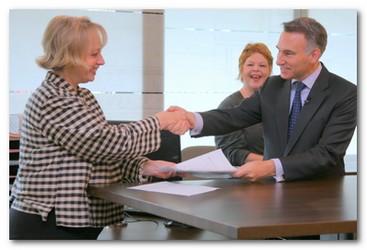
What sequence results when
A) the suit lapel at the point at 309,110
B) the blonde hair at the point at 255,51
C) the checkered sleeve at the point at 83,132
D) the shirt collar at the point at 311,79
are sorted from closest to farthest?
the checkered sleeve at the point at 83,132 < the suit lapel at the point at 309,110 < the shirt collar at the point at 311,79 < the blonde hair at the point at 255,51

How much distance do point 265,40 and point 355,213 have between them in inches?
101

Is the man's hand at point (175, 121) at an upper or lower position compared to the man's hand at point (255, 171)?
upper

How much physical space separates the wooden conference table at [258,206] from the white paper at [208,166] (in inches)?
2.4

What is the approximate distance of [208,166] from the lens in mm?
2168

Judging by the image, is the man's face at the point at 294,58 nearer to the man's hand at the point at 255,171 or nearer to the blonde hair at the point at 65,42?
the man's hand at the point at 255,171

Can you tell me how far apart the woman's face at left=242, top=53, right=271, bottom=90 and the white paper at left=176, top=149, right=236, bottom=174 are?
4.54ft

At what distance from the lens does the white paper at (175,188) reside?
2.01m

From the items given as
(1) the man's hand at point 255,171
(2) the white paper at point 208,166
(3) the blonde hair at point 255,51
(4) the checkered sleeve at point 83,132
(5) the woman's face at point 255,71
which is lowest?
(1) the man's hand at point 255,171

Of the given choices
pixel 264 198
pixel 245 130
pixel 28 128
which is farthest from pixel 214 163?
pixel 245 130

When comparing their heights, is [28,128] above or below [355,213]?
above

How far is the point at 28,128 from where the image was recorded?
2041 mm

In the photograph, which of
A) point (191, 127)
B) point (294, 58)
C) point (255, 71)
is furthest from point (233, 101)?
point (191, 127)

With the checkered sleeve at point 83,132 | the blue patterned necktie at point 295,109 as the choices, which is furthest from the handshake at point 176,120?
the blue patterned necktie at point 295,109

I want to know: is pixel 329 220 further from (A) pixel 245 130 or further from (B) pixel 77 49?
(A) pixel 245 130
